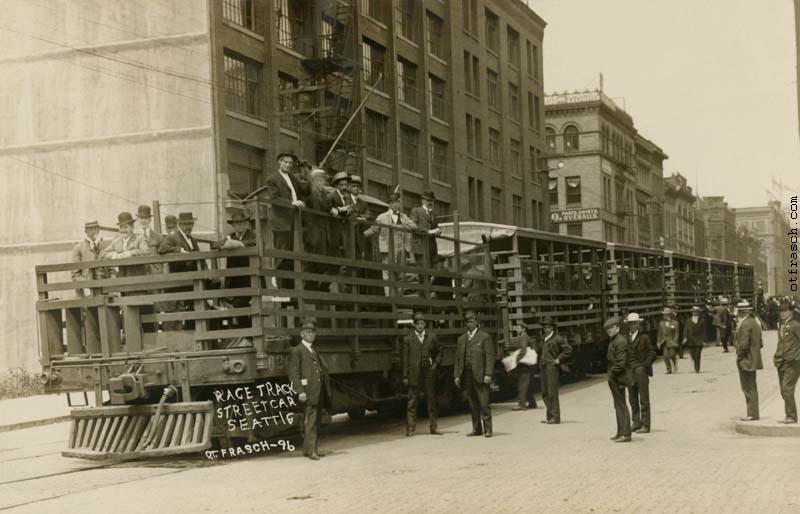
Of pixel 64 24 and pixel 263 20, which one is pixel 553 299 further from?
pixel 64 24

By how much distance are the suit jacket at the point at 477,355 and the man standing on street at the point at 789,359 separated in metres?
4.07

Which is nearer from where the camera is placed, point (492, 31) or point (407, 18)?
point (407, 18)

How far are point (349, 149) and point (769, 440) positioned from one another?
22423 millimetres

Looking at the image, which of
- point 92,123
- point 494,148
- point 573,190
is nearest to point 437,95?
point 494,148

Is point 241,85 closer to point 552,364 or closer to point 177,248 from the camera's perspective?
point 552,364

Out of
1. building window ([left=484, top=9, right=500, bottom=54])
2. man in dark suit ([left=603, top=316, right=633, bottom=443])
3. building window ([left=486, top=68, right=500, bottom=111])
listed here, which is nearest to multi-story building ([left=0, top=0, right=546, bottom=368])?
man in dark suit ([left=603, top=316, right=633, bottom=443])

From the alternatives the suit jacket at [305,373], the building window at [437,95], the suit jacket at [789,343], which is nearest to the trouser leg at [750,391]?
the suit jacket at [789,343]

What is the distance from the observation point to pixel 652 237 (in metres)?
80.8

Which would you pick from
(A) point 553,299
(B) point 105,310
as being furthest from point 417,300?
(A) point 553,299

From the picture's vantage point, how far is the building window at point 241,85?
29.6 m

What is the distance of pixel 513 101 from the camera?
55.8 metres

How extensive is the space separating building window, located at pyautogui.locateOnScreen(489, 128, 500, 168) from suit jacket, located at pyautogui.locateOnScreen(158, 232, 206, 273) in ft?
128

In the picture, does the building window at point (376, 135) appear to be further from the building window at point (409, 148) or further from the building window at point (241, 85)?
the building window at point (241, 85)

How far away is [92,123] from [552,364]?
17.5m
